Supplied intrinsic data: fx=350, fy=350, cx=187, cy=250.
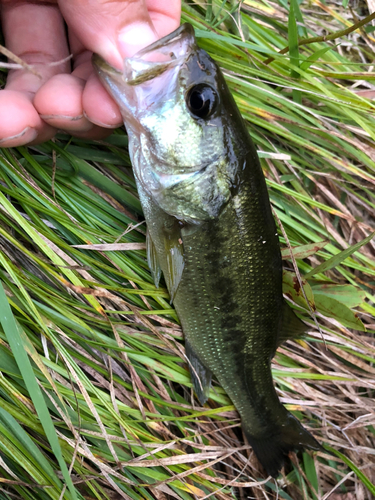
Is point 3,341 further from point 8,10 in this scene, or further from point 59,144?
point 8,10

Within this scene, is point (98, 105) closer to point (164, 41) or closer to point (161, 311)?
point (164, 41)

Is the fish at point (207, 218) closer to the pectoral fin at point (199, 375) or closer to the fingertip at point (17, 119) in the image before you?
the pectoral fin at point (199, 375)

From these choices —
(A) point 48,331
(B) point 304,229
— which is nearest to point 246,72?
(B) point 304,229

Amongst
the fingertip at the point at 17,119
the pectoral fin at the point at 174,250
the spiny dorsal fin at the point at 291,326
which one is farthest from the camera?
the spiny dorsal fin at the point at 291,326

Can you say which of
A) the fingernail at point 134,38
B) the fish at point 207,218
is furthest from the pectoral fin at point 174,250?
the fingernail at point 134,38

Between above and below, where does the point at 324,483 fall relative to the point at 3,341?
below
